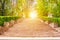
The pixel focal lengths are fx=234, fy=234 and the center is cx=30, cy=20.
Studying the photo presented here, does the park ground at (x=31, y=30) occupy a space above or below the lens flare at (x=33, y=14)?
below

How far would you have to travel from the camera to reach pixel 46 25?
490 cm

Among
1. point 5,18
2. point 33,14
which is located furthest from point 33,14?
point 5,18

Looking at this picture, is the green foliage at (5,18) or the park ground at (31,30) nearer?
the park ground at (31,30)

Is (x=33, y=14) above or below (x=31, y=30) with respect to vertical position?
above

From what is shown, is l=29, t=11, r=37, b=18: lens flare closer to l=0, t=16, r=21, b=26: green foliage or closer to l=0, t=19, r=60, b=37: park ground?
l=0, t=19, r=60, b=37: park ground

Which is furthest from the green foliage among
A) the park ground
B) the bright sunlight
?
the bright sunlight

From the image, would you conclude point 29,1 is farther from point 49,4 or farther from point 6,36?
point 6,36

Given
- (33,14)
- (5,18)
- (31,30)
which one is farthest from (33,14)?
(5,18)

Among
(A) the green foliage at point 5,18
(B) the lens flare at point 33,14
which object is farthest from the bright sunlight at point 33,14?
(A) the green foliage at point 5,18

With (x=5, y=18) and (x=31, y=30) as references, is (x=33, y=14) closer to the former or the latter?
(x=31, y=30)

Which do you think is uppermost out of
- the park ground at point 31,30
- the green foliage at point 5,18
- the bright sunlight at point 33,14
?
the bright sunlight at point 33,14

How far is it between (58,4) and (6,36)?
4.33 feet

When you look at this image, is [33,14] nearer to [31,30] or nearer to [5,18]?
[31,30]

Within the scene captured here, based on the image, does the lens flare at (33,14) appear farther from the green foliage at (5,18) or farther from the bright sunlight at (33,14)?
the green foliage at (5,18)
